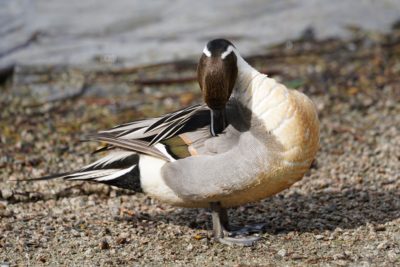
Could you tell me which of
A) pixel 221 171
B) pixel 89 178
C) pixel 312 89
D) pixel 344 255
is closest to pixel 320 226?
pixel 344 255

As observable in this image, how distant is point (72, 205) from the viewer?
5.38 m

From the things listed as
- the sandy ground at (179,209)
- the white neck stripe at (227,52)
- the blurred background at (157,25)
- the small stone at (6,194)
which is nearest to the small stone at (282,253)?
the sandy ground at (179,209)

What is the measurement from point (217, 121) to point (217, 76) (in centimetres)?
28

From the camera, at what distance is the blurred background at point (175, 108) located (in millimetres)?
4582

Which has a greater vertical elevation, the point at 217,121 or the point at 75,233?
the point at 217,121

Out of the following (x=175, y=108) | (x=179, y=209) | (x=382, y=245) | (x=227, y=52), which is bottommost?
(x=382, y=245)

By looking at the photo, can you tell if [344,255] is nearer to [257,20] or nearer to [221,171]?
[221,171]

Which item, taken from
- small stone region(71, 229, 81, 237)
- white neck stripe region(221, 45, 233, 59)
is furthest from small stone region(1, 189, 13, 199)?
white neck stripe region(221, 45, 233, 59)

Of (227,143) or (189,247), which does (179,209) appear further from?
(227,143)

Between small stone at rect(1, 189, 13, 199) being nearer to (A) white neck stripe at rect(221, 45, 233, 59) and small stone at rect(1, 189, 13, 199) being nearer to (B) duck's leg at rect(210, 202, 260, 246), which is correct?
(B) duck's leg at rect(210, 202, 260, 246)

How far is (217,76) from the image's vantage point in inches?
170

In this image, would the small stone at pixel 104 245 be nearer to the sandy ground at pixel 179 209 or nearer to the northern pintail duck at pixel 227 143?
the sandy ground at pixel 179 209

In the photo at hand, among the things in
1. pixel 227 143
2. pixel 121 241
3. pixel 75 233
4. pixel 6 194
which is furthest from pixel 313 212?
pixel 6 194

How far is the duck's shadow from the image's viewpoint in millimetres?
4922
